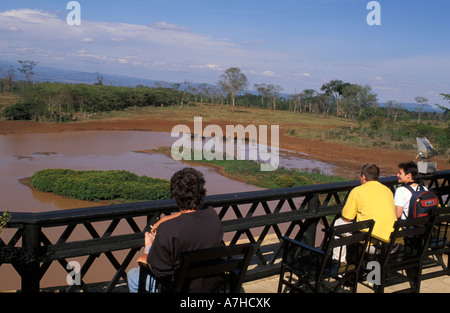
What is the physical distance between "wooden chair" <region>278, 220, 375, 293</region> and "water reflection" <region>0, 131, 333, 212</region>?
10650 millimetres

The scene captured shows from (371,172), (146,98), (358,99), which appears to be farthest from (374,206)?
(146,98)

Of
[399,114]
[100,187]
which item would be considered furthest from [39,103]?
[399,114]

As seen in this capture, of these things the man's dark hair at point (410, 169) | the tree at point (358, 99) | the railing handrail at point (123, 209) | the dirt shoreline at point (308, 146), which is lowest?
the dirt shoreline at point (308, 146)

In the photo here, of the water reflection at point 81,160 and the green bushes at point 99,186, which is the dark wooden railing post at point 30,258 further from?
the green bushes at point 99,186

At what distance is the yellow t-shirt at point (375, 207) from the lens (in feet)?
9.93

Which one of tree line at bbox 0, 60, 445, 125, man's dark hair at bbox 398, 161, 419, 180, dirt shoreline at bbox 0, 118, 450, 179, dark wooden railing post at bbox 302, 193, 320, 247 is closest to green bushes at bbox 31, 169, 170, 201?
dirt shoreline at bbox 0, 118, 450, 179

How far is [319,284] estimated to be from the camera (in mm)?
2609

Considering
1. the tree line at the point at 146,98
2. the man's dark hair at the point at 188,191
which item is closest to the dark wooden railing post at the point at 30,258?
the man's dark hair at the point at 188,191

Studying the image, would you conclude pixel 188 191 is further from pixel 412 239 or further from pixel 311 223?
pixel 412 239

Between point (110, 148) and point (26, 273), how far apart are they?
955 inches

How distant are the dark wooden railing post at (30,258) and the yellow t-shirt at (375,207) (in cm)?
211

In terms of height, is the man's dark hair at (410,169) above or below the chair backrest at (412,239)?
above

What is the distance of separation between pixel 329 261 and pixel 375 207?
1.68 ft

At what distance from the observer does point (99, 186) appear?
43.8 feet
